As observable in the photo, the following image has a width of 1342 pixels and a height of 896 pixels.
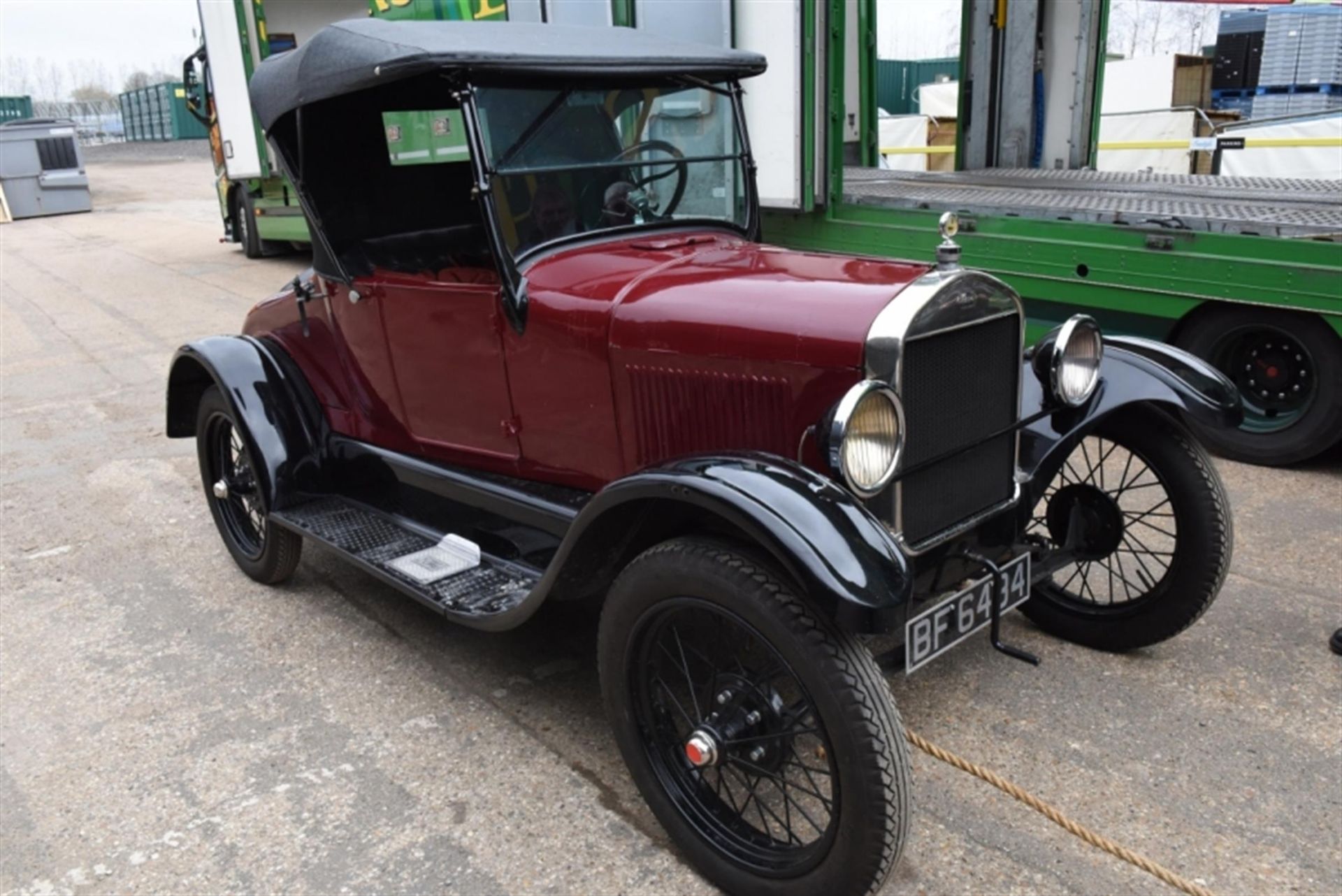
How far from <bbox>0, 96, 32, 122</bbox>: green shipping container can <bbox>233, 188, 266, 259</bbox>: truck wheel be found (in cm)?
2922

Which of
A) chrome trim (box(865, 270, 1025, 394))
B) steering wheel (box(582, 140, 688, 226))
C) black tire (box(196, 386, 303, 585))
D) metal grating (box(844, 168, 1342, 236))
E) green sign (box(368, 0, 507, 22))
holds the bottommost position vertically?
black tire (box(196, 386, 303, 585))

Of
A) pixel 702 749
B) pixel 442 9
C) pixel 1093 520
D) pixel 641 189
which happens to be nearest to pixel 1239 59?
pixel 442 9

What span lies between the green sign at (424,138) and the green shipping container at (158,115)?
40.7 metres

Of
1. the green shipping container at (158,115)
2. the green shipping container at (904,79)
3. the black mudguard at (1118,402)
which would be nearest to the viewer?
the black mudguard at (1118,402)

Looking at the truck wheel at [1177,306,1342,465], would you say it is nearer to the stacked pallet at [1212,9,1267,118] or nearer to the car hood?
the car hood

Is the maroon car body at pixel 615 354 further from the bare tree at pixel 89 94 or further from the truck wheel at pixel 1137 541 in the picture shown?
the bare tree at pixel 89 94

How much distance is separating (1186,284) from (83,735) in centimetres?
490

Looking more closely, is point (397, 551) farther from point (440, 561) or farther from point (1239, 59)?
point (1239, 59)

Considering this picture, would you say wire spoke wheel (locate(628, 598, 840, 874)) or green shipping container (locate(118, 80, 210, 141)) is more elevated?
green shipping container (locate(118, 80, 210, 141))

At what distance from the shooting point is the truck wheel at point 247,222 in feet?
44.0

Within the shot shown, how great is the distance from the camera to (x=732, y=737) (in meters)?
2.39

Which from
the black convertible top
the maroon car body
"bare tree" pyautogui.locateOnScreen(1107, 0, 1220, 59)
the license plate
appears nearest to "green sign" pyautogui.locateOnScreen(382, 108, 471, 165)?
the black convertible top

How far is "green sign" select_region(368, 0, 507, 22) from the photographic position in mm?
7621

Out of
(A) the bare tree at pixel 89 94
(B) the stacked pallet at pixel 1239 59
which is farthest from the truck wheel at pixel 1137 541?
(A) the bare tree at pixel 89 94
